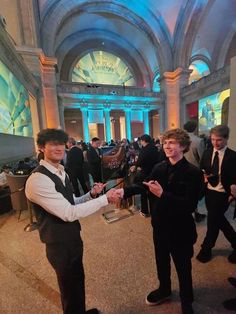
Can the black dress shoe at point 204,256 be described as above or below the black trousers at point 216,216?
below

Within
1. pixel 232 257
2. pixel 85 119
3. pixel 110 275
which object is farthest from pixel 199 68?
pixel 110 275

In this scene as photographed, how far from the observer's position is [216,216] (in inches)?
87.8

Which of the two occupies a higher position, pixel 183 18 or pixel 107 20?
pixel 107 20

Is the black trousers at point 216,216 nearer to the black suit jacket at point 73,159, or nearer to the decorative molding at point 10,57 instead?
the black suit jacket at point 73,159

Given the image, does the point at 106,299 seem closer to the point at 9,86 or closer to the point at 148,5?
the point at 9,86

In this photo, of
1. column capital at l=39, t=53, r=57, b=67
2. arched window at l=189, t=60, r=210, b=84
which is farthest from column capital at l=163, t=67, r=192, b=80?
column capital at l=39, t=53, r=57, b=67

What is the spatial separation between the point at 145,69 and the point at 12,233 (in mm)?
25545

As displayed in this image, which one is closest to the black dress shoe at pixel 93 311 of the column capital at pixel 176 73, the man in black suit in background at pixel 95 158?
the man in black suit in background at pixel 95 158

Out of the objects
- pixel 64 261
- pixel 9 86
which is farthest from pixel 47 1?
pixel 64 261

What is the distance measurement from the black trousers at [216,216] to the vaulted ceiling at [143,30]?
53.5 ft

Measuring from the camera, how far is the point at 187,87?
17.3 metres

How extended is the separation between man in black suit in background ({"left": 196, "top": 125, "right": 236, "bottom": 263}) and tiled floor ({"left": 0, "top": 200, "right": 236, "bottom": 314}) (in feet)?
0.90

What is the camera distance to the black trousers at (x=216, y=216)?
7.20ft

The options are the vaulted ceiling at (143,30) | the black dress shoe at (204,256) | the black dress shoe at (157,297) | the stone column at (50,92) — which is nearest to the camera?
the black dress shoe at (157,297)
